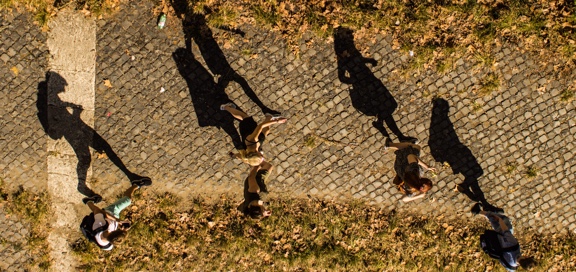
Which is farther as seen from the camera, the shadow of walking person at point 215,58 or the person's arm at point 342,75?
the person's arm at point 342,75

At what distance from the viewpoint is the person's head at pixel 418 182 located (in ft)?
20.8

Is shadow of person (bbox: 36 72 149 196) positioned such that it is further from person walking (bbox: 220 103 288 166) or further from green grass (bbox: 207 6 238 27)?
green grass (bbox: 207 6 238 27)

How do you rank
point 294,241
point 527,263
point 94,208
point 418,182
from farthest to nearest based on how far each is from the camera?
point 294,241
point 94,208
point 527,263
point 418,182

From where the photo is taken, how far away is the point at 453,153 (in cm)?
752

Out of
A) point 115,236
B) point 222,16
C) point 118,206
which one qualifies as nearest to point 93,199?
point 118,206

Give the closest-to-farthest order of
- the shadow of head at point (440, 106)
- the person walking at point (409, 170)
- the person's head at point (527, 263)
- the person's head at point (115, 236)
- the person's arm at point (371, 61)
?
the person walking at point (409, 170), the person's head at point (115, 236), the person's head at point (527, 263), the person's arm at point (371, 61), the shadow of head at point (440, 106)

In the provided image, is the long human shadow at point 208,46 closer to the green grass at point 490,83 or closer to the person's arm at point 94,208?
the person's arm at point 94,208

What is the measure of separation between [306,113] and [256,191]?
67.2 inches

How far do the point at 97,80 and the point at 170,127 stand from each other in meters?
1.54

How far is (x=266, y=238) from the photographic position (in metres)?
7.69

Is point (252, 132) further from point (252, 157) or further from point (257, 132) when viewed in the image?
point (252, 157)

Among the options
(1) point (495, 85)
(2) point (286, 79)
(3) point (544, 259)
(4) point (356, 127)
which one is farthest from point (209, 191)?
(3) point (544, 259)

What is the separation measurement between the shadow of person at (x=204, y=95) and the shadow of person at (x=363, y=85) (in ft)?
7.33

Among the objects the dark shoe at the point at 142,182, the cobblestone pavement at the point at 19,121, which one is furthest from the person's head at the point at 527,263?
the cobblestone pavement at the point at 19,121
